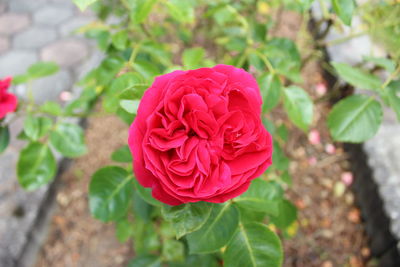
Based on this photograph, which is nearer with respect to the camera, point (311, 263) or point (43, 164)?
point (43, 164)

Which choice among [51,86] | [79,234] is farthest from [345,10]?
[51,86]

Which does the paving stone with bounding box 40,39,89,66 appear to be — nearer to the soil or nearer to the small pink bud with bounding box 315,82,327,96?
the soil

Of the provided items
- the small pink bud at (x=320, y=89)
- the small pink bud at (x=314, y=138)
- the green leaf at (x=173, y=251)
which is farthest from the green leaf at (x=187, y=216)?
the small pink bud at (x=320, y=89)

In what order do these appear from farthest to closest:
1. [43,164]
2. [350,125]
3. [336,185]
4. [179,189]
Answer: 1. [336,185]
2. [43,164]
3. [350,125]
4. [179,189]

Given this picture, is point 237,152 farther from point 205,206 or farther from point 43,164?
point 43,164

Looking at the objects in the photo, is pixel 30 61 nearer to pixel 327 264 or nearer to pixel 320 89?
pixel 320 89

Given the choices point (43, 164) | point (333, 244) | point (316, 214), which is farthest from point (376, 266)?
point (43, 164)
